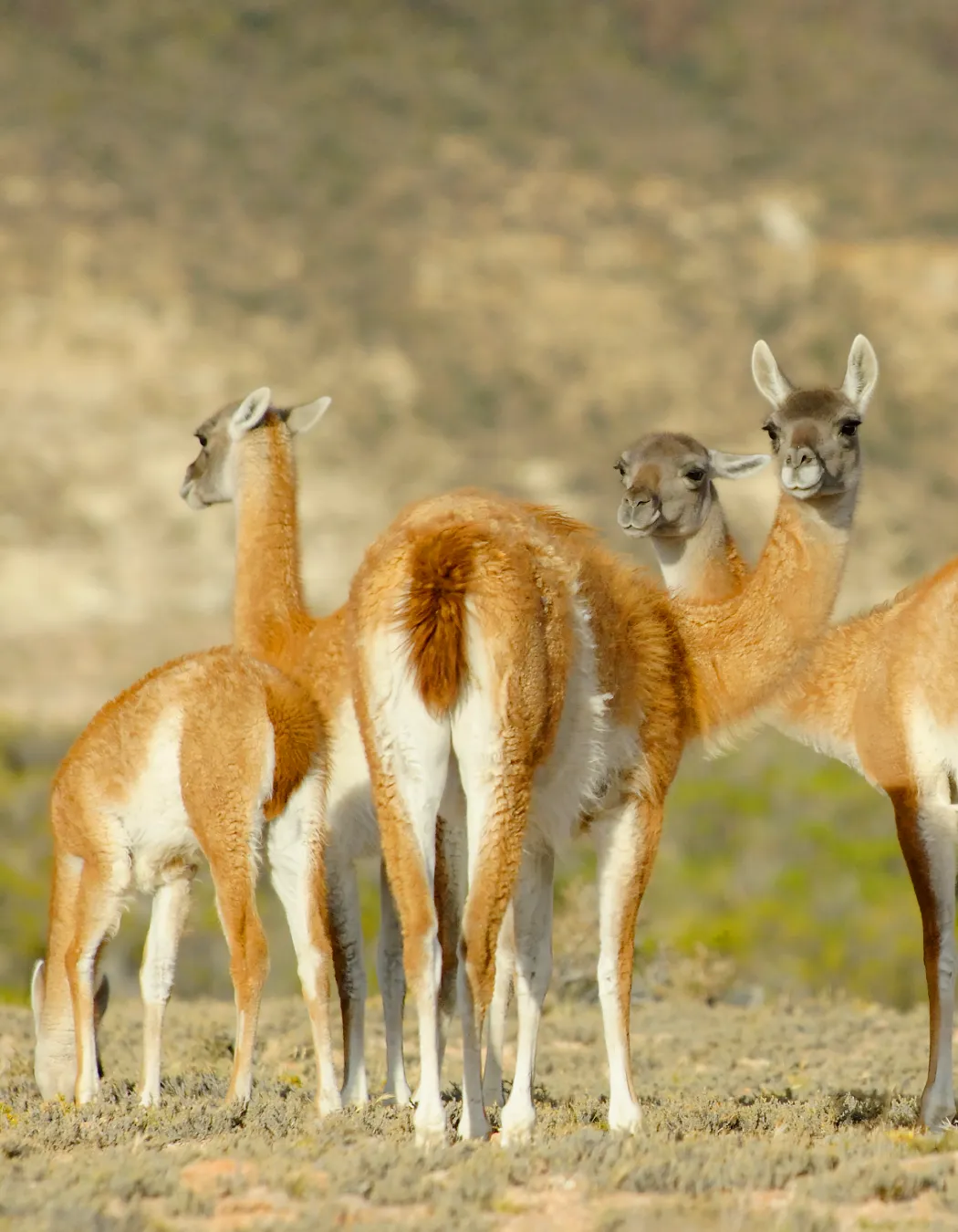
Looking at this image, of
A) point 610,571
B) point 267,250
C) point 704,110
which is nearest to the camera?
point 610,571

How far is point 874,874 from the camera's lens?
2164 cm

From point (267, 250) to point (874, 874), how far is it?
29101 mm

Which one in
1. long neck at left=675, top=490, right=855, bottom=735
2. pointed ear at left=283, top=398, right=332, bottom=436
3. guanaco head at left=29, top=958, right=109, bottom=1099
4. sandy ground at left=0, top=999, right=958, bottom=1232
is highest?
pointed ear at left=283, top=398, right=332, bottom=436

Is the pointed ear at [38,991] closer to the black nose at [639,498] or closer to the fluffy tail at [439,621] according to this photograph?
the fluffy tail at [439,621]

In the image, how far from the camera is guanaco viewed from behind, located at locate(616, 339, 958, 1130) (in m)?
8.12

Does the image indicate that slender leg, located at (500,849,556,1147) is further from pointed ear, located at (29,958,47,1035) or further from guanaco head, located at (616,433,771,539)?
pointed ear, located at (29,958,47,1035)

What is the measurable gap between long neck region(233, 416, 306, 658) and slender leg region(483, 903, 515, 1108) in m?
2.15

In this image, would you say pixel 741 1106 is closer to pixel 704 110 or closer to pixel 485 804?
pixel 485 804

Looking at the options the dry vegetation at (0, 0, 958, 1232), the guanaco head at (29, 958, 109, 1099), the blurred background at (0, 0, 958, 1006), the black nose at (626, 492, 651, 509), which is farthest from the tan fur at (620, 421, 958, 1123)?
the blurred background at (0, 0, 958, 1006)

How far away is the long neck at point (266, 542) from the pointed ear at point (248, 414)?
7 cm

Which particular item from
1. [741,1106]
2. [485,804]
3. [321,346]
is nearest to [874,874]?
[741,1106]

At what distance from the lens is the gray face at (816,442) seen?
26.3 feet

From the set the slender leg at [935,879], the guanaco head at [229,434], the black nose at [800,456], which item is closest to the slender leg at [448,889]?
the slender leg at [935,879]

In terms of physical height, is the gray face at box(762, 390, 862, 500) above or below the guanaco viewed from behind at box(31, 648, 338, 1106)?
above
